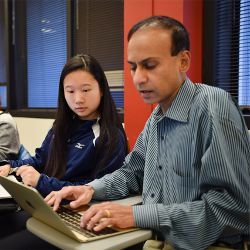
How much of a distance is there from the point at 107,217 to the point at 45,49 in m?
3.37

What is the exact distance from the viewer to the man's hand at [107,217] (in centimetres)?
93

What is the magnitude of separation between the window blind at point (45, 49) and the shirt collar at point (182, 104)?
9.01 ft

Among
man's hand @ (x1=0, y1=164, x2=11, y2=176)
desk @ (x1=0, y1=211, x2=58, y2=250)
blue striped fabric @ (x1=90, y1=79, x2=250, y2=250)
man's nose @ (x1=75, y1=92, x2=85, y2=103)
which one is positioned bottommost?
desk @ (x1=0, y1=211, x2=58, y2=250)

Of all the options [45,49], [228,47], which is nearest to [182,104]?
[228,47]

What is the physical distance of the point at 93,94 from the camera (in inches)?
60.8

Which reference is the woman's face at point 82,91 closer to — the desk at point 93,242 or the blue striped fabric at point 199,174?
the blue striped fabric at point 199,174

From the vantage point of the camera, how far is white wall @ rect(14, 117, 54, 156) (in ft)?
11.6

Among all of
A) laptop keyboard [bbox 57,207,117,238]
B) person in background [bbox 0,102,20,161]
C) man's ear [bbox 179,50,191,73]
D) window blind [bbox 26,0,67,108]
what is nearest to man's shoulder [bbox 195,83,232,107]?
man's ear [bbox 179,50,191,73]

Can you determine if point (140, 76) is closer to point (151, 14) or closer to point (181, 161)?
point (181, 161)

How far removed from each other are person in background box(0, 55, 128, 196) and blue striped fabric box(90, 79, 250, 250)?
0.40 meters

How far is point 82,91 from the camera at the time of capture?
1.53 metres

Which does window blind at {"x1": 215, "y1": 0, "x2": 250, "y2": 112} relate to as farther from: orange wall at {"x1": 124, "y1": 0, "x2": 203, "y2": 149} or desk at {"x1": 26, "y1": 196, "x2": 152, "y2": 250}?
desk at {"x1": 26, "y1": 196, "x2": 152, "y2": 250}

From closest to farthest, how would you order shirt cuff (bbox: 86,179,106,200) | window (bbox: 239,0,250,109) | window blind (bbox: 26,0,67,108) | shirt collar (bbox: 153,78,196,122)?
shirt collar (bbox: 153,78,196,122) → shirt cuff (bbox: 86,179,106,200) → window (bbox: 239,0,250,109) → window blind (bbox: 26,0,67,108)

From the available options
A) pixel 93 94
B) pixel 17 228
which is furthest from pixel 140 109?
pixel 17 228
